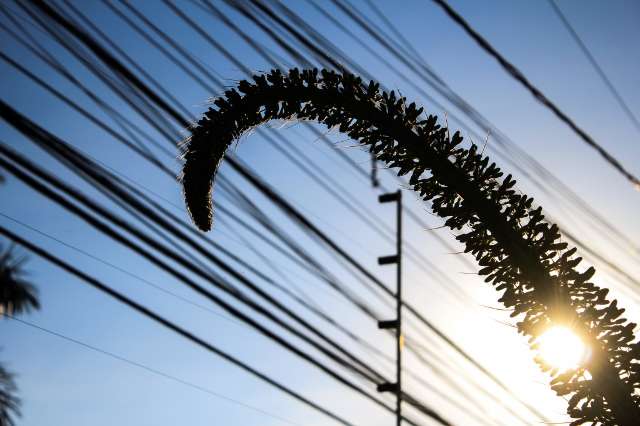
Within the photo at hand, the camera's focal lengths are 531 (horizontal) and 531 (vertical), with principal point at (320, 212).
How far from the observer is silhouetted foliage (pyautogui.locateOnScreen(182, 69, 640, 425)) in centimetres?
96

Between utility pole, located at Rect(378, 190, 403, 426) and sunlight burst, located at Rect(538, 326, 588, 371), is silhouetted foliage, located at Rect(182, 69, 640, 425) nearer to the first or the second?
sunlight burst, located at Rect(538, 326, 588, 371)

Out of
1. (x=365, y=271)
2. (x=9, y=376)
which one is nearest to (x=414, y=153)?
(x=365, y=271)

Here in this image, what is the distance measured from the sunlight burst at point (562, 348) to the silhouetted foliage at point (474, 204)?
0.01 metres

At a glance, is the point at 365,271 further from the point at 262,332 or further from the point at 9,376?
the point at 9,376

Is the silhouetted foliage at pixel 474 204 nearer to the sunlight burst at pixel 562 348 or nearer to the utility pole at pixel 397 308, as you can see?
the sunlight burst at pixel 562 348

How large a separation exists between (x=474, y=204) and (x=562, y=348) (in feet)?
1.03

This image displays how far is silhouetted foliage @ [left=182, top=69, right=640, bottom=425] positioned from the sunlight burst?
0.01 m

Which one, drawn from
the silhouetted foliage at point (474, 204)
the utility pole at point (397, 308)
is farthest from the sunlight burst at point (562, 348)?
the utility pole at point (397, 308)

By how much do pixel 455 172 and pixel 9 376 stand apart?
1462 cm

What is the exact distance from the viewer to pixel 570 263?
1046mm

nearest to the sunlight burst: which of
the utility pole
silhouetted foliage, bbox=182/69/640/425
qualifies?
silhouetted foliage, bbox=182/69/640/425

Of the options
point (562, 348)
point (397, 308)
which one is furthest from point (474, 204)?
point (397, 308)

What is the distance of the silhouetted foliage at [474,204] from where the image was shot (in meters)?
0.96

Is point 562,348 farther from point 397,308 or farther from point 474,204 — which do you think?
point 397,308
